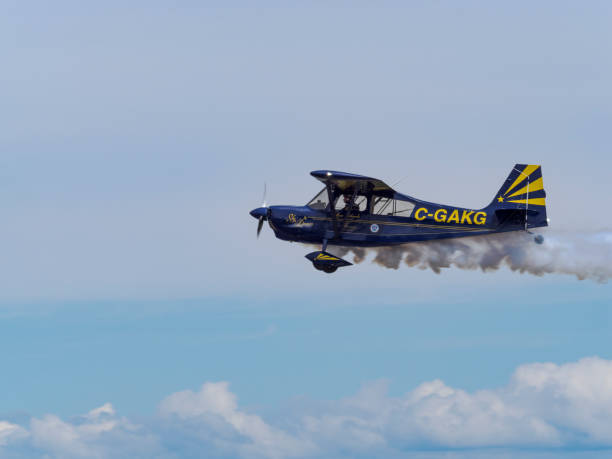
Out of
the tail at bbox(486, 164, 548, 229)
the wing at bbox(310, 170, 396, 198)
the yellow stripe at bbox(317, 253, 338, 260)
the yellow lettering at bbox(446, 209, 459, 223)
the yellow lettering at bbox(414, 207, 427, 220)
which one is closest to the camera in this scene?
the wing at bbox(310, 170, 396, 198)

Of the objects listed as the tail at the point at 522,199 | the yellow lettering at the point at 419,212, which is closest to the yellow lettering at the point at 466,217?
the tail at the point at 522,199

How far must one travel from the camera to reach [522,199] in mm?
199250

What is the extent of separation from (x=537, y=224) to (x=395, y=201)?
20.1 feet

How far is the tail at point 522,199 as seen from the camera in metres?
199

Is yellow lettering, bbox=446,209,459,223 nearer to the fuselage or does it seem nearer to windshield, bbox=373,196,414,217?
the fuselage

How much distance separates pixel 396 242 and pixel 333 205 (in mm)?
3138

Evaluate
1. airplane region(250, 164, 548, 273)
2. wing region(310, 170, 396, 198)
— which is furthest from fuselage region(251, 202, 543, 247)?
wing region(310, 170, 396, 198)

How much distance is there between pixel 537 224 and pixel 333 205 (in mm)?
8719

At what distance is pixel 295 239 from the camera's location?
200m

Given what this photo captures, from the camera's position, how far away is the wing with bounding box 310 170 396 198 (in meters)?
197

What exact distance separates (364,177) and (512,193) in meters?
6.76

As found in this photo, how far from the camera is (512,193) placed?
655 ft

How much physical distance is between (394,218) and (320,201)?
3.25 meters

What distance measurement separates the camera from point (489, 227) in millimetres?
199250
